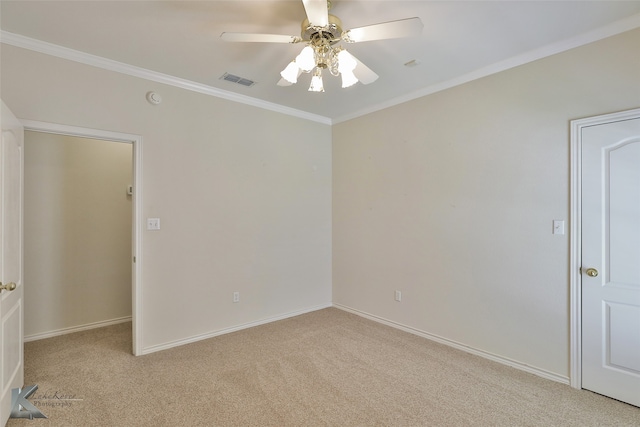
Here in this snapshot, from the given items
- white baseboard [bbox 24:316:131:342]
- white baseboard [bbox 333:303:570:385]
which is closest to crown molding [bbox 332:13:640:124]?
white baseboard [bbox 333:303:570:385]

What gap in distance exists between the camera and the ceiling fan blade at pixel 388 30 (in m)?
1.67

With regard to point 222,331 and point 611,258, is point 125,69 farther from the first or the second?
point 611,258

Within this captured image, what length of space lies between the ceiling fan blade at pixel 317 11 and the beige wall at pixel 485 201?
1.94m

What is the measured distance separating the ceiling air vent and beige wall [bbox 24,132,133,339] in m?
1.86

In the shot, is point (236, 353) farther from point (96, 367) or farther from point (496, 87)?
point (496, 87)

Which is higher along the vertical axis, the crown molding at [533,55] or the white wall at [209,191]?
the crown molding at [533,55]

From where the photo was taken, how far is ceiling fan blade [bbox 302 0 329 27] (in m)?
1.61

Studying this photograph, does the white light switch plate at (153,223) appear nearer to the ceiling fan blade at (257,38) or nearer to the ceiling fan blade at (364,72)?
the ceiling fan blade at (257,38)

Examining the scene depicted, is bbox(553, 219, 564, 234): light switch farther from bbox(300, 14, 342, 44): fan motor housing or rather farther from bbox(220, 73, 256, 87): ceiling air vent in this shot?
bbox(220, 73, 256, 87): ceiling air vent

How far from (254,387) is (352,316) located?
1.93 metres

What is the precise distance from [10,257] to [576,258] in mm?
4152

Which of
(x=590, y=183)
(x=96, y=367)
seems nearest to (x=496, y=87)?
(x=590, y=183)

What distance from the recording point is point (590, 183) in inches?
92.4

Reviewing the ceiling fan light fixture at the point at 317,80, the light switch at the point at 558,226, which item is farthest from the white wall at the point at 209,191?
the light switch at the point at 558,226
